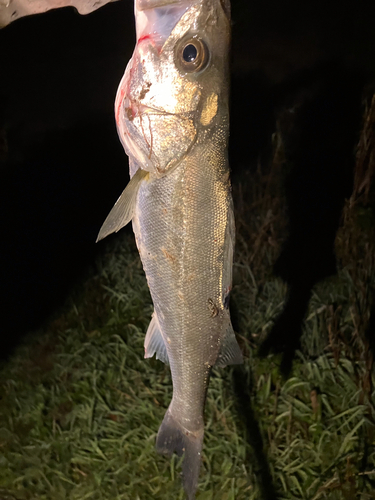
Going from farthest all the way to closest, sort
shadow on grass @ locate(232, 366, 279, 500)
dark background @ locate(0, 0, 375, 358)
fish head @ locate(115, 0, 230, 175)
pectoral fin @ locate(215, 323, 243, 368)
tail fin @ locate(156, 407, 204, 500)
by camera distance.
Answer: dark background @ locate(0, 0, 375, 358) → shadow on grass @ locate(232, 366, 279, 500) → tail fin @ locate(156, 407, 204, 500) → pectoral fin @ locate(215, 323, 243, 368) → fish head @ locate(115, 0, 230, 175)

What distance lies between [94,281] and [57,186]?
260 centimetres

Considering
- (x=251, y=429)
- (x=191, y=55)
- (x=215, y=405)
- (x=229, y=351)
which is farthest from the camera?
(x=215, y=405)

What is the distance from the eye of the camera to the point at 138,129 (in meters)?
1.40

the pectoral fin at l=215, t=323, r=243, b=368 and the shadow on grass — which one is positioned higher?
the pectoral fin at l=215, t=323, r=243, b=368

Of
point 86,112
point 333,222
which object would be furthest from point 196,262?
point 86,112

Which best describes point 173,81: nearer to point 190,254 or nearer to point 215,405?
point 190,254

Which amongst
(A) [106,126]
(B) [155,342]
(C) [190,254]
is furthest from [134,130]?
(A) [106,126]

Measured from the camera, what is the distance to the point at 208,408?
3385 millimetres

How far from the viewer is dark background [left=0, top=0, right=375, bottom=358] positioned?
205 inches

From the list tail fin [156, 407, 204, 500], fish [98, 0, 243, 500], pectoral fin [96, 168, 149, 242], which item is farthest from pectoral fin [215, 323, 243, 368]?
pectoral fin [96, 168, 149, 242]

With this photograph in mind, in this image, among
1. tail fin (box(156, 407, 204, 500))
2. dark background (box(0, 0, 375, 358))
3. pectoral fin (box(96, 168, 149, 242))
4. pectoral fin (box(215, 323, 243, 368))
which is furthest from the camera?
dark background (box(0, 0, 375, 358))

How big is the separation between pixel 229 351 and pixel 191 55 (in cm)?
109

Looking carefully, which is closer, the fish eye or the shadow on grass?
the fish eye

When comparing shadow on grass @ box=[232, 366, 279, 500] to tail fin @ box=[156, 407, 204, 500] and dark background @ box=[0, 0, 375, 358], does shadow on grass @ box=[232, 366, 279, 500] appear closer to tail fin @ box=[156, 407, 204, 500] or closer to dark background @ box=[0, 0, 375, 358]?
dark background @ box=[0, 0, 375, 358]
